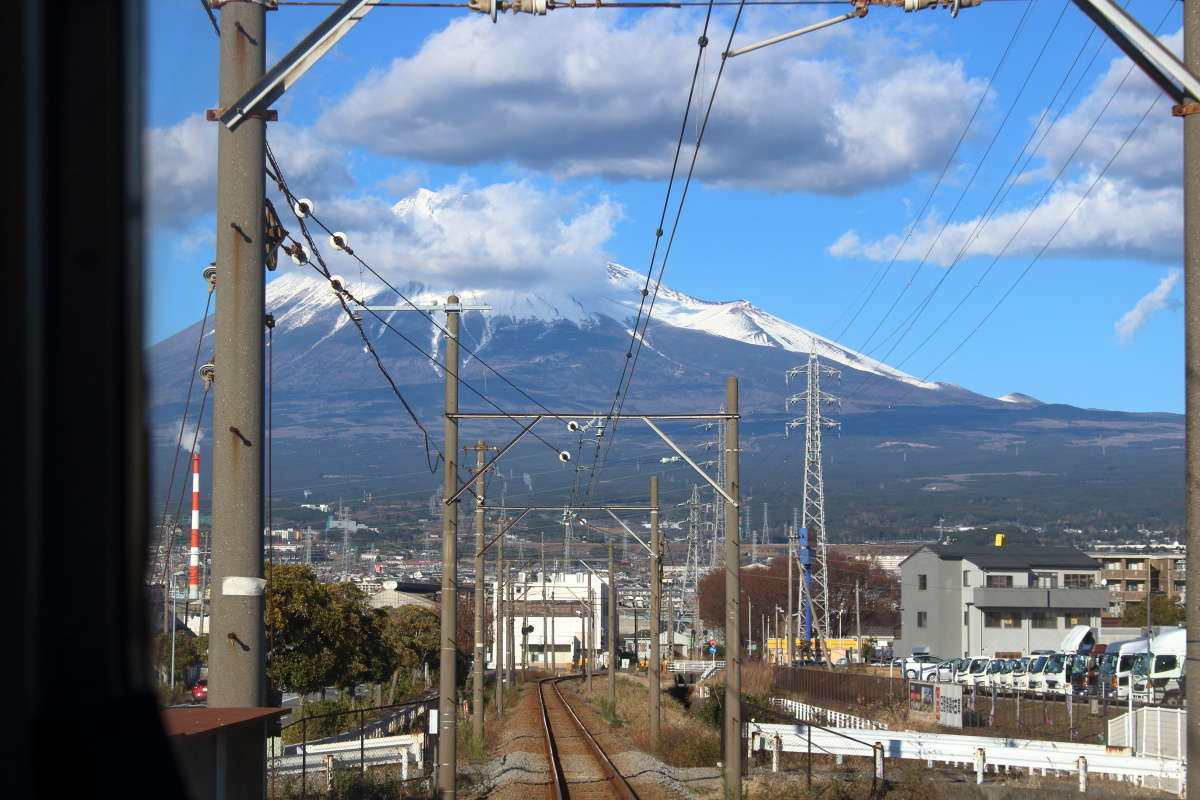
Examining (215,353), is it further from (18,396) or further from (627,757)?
(627,757)

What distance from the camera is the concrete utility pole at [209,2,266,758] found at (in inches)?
317

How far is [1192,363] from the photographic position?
7.93m

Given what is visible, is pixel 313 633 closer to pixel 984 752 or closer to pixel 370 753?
pixel 370 753

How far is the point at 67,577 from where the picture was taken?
2072 mm

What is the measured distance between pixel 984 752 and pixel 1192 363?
15.7 m

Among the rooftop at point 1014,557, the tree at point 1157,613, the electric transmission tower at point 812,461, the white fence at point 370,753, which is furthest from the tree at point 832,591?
the white fence at point 370,753

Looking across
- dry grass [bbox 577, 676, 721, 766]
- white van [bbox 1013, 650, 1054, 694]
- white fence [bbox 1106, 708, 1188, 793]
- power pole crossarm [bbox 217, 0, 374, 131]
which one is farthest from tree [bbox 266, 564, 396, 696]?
power pole crossarm [bbox 217, 0, 374, 131]

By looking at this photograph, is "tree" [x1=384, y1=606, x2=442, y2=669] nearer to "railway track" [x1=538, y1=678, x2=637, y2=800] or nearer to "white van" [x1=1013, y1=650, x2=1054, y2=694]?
"railway track" [x1=538, y1=678, x2=637, y2=800]

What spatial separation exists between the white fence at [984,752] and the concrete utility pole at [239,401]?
46.5ft

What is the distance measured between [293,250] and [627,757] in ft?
66.7

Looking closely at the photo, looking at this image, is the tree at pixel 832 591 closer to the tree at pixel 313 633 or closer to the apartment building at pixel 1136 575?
the apartment building at pixel 1136 575

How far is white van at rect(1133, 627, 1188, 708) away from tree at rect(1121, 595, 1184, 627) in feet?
100

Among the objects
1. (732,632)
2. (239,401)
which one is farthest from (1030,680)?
(239,401)

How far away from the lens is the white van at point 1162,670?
35781mm
